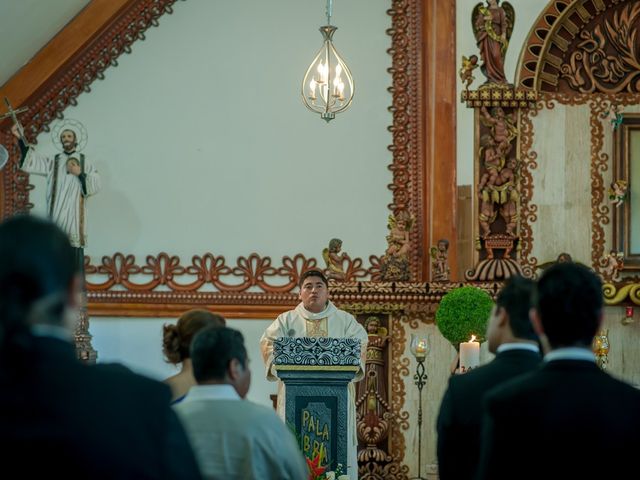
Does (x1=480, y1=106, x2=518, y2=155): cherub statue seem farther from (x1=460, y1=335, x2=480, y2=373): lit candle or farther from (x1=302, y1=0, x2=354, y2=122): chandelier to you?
(x1=460, y1=335, x2=480, y2=373): lit candle

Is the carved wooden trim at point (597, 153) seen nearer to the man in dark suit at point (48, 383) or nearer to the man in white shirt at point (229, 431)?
the man in white shirt at point (229, 431)

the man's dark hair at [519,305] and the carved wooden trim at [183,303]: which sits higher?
the man's dark hair at [519,305]

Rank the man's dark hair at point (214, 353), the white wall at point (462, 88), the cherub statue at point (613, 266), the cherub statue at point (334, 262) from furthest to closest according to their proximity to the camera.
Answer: the white wall at point (462, 88)
the cherub statue at point (334, 262)
the cherub statue at point (613, 266)
the man's dark hair at point (214, 353)

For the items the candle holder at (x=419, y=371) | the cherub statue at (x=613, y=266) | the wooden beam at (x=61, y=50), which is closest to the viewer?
the candle holder at (x=419, y=371)

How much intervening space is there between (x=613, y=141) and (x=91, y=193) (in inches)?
176

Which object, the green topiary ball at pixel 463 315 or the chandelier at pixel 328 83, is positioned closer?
the green topiary ball at pixel 463 315

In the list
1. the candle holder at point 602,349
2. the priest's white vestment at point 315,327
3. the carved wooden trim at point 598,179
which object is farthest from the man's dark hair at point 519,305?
the carved wooden trim at point 598,179

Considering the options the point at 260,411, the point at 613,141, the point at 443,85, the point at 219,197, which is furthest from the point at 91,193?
the point at 260,411

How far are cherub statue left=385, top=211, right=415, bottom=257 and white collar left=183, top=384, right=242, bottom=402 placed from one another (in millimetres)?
6748

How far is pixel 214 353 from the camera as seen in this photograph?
13.1 ft

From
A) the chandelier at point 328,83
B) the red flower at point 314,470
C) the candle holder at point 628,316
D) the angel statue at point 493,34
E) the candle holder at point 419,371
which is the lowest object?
the red flower at point 314,470

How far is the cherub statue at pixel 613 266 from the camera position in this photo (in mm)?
10336

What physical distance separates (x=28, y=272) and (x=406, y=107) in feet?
32.0

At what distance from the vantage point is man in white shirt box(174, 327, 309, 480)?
151 inches
